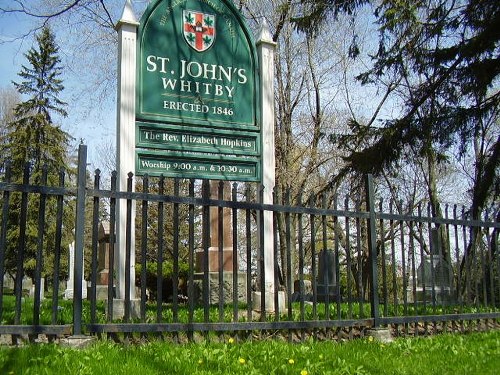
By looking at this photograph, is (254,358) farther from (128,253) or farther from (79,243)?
(79,243)

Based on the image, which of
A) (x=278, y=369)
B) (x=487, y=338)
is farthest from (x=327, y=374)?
(x=487, y=338)

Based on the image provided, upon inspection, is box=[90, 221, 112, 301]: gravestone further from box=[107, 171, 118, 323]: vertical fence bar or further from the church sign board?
box=[107, 171, 118, 323]: vertical fence bar

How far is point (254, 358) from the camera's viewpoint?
4441mm

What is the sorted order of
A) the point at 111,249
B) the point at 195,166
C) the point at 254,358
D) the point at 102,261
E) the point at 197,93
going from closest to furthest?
1. the point at 254,358
2. the point at 111,249
3. the point at 195,166
4. the point at 197,93
5. the point at 102,261

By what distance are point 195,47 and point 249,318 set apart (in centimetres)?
389

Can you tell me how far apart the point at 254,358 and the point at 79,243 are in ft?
6.15

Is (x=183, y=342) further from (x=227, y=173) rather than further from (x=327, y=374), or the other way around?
(x=227, y=173)

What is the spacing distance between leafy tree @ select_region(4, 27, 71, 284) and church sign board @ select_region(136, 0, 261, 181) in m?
24.1

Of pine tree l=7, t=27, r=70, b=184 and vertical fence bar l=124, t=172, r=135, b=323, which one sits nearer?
vertical fence bar l=124, t=172, r=135, b=323

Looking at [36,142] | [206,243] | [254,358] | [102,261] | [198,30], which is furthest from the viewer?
[36,142]

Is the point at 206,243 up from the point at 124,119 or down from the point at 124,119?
down

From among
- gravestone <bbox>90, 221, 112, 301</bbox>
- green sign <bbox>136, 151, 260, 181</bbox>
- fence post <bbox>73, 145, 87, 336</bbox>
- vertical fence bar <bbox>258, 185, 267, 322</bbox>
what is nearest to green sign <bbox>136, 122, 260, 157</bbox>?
green sign <bbox>136, 151, 260, 181</bbox>

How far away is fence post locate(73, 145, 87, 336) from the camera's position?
4.60 meters

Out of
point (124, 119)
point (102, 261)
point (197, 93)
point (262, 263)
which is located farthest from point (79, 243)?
point (102, 261)
